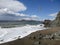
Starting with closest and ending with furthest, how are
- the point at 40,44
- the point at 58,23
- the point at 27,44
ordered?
the point at 40,44, the point at 27,44, the point at 58,23

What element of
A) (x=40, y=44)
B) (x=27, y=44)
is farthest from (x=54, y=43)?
(x=27, y=44)

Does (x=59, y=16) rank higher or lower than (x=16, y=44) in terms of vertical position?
higher

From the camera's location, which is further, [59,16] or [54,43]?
[59,16]

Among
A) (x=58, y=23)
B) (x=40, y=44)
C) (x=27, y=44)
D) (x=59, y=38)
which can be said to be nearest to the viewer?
(x=40, y=44)

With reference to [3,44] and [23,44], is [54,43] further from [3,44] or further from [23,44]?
[3,44]

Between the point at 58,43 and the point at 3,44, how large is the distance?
22.5 feet

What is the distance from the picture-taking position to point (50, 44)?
693 inches

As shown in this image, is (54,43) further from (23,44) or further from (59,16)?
(59,16)

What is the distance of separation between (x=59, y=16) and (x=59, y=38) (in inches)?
1550

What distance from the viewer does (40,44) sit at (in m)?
17.3

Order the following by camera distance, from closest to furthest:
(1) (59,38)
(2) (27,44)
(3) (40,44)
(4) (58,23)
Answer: (3) (40,44) → (2) (27,44) → (1) (59,38) → (4) (58,23)

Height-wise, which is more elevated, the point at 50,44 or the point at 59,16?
the point at 59,16

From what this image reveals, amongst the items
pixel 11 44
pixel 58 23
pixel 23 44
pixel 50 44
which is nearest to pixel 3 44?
pixel 11 44

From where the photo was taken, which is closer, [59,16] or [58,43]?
[58,43]
